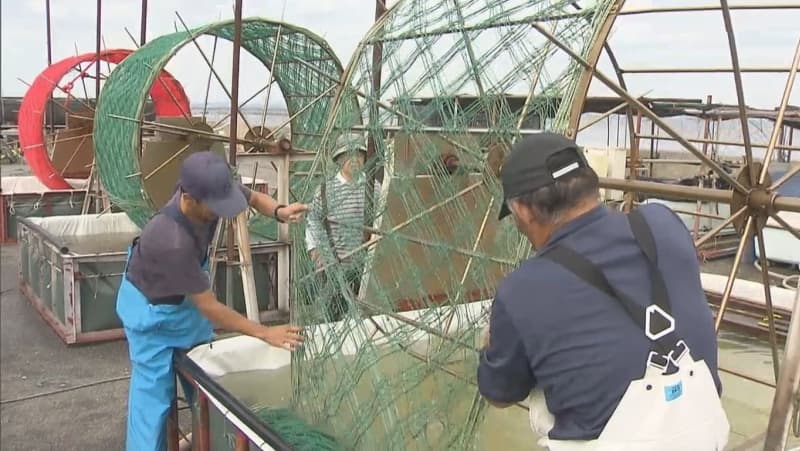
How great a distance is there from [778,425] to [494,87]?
120 centimetres

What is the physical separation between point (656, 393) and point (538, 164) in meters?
0.48

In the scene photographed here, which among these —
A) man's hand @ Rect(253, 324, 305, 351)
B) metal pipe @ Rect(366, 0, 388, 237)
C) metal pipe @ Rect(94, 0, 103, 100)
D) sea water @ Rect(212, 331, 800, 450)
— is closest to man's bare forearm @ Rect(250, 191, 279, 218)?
metal pipe @ Rect(366, 0, 388, 237)

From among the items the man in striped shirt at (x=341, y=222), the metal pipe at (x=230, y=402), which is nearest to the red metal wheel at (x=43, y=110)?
the man in striped shirt at (x=341, y=222)

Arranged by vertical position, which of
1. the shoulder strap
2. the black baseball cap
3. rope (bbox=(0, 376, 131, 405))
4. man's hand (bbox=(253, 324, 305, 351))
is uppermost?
the black baseball cap

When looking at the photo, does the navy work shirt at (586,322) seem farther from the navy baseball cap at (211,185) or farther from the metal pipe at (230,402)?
the navy baseball cap at (211,185)

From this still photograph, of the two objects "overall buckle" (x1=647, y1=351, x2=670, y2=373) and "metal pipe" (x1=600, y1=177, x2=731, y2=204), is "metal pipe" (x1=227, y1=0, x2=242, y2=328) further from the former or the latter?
"overall buckle" (x1=647, y1=351, x2=670, y2=373)

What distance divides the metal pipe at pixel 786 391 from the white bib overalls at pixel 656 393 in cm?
40

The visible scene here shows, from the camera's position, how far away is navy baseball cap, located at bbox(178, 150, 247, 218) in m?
2.44

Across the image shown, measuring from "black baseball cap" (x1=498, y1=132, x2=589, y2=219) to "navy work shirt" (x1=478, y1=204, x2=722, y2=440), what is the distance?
96 mm

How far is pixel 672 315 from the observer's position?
142 cm

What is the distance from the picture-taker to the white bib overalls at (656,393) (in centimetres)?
139

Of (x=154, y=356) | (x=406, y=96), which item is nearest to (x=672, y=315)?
(x=406, y=96)

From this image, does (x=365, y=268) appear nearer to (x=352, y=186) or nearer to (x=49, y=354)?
(x=352, y=186)

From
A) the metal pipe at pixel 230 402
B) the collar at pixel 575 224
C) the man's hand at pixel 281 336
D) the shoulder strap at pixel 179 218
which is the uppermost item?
the collar at pixel 575 224
